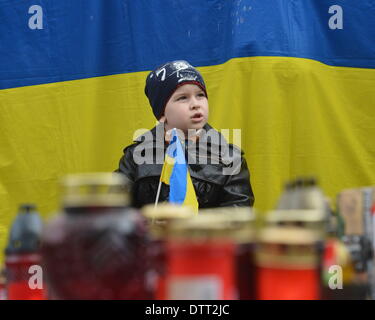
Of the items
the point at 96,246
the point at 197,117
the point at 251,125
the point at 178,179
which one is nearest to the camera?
the point at 96,246

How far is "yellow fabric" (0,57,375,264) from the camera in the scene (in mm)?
1825

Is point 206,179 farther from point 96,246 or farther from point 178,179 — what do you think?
point 96,246

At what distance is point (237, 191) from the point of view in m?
1.48

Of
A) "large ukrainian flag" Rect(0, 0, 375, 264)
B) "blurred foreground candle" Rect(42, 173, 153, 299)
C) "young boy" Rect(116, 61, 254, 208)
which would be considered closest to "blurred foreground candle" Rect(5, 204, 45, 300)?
"blurred foreground candle" Rect(42, 173, 153, 299)

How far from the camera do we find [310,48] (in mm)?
1845

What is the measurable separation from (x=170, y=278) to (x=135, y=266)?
0.03 metres

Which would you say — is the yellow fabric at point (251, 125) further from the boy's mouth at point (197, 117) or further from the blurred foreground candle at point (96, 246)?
the blurred foreground candle at point (96, 246)

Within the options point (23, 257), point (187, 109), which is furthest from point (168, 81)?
point (23, 257)

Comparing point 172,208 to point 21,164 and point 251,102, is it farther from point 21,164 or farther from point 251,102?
point 21,164

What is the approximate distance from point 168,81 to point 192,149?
0.20 m

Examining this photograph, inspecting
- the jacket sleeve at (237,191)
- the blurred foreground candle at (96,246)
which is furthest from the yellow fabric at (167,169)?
the blurred foreground candle at (96,246)

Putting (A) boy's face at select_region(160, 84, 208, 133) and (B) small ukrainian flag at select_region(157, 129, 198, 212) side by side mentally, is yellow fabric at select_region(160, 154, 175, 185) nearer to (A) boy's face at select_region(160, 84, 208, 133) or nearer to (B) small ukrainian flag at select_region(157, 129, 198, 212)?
(B) small ukrainian flag at select_region(157, 129, 198, 212)

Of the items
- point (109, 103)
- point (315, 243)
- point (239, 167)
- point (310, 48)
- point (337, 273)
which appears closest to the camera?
point (315, 243)

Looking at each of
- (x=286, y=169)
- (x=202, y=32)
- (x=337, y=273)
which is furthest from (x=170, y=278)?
(x=202, y=32)
